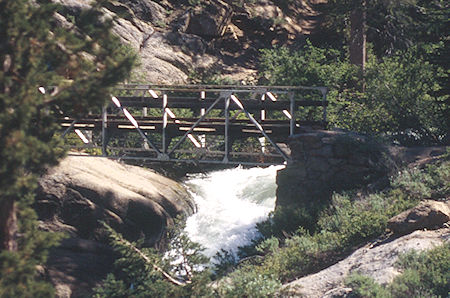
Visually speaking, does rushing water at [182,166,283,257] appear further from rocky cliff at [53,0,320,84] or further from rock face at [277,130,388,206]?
rocky cliff at [53,0,320,84]

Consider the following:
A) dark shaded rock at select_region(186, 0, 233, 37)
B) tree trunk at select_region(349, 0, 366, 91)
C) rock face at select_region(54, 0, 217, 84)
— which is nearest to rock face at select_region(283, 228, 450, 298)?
tree trunk at select_region(349, 0, 366, 91)

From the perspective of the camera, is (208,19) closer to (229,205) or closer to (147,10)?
(147,10)

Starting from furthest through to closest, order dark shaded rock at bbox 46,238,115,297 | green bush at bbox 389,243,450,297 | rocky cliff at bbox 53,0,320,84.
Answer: rocky cliff at bbox 53,0,320,84
dark shaded rock at bbox 46,238,115,297
green bush at bbox 389,243,450,297

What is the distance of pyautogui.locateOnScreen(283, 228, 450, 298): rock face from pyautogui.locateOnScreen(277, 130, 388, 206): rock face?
3579 millimetres

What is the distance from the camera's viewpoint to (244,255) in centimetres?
1594

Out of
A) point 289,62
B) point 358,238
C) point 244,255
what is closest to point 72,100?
point 358,238

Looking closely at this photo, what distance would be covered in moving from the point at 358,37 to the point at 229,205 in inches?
422

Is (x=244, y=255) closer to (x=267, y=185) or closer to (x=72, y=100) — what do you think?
(x=267, y=185)

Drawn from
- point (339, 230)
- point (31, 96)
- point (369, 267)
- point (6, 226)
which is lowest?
point (339, 230)

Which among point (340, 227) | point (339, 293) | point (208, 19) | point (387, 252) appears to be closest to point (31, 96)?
point (339, 293)

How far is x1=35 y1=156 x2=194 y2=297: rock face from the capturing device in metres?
16.6

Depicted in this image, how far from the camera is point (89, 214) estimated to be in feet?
58.3

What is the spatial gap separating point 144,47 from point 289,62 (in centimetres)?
840

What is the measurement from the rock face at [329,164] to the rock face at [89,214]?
4459mm
